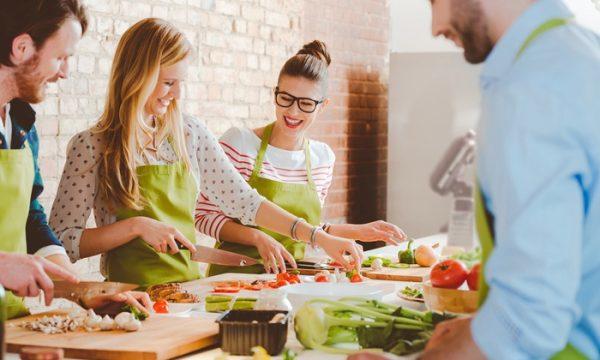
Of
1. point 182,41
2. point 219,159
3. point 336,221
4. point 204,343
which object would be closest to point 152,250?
point 219,159

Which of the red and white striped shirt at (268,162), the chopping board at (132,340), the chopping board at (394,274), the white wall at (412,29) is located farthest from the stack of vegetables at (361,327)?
the white wall at (412,29)

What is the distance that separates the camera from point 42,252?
263 cm

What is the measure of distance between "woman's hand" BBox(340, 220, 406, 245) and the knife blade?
5.09 feet

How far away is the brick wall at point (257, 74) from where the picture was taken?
4164 mm

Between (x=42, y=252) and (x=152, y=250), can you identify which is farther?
(x=152, y=250)

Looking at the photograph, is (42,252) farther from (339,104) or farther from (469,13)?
(339,104)

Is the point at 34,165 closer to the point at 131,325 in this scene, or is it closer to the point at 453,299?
the point at 131,325

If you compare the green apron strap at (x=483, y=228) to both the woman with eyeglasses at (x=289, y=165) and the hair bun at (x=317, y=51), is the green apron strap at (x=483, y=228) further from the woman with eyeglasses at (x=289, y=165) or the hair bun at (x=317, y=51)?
the hair bun at (x=317, y=51)

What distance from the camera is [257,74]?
575 centimetres

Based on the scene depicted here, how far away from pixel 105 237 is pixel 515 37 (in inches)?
74.7

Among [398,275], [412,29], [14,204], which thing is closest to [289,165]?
[398,275]

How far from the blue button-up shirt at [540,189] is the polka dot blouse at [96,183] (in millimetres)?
1905

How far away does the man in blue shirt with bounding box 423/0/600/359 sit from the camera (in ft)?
4.21

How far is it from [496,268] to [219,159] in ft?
7.27
